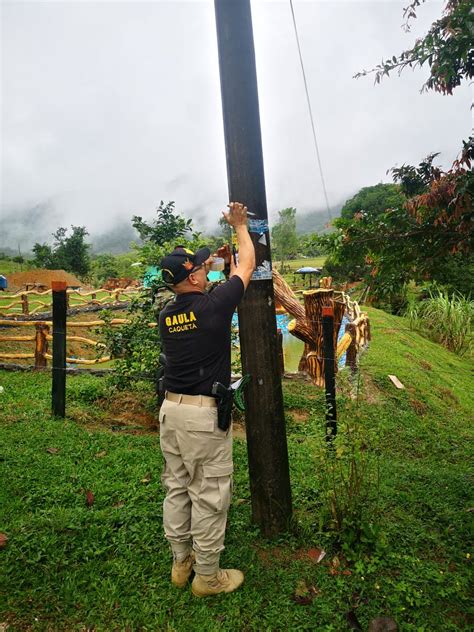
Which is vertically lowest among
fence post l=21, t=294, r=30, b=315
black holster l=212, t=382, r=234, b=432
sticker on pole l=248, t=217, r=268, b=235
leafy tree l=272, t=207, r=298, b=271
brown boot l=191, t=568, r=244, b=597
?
brown boot l=191, t=568, r=244, b=597

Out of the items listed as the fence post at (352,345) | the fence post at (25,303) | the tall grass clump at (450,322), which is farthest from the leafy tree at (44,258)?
the fence post at (352,345)

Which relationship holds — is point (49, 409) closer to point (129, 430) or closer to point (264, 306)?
point (129, 430)

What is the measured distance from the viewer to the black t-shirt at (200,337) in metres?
2.27

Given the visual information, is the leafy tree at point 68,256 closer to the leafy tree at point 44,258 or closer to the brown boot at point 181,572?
the leafy tree at point 44,258

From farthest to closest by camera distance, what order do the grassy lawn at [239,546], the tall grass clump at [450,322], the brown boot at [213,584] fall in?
1. the tall grass clump at [450,322]
2. the brown boot at [213,584]
3. the grassy lawn at [239,546]

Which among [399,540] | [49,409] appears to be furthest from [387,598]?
[49,409]

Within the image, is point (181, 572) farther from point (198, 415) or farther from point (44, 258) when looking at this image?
point (44, 258)

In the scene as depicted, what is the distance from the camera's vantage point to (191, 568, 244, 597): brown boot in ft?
7.61

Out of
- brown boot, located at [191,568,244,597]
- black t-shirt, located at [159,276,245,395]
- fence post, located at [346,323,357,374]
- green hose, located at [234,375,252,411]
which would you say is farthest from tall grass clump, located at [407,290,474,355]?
brown boot, located at [191,568,244,597]

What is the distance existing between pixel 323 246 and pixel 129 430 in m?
3.12

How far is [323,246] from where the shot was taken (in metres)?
3.60

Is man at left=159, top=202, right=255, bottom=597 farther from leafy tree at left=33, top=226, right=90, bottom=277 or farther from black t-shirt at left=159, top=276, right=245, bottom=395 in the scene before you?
leafy tree at left=33, top=226, right=90, bottom=277

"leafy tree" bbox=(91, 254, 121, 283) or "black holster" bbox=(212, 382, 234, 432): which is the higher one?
"leafy tree" bbox=(91, 254, 121, 283)

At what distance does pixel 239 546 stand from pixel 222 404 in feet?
3.46
